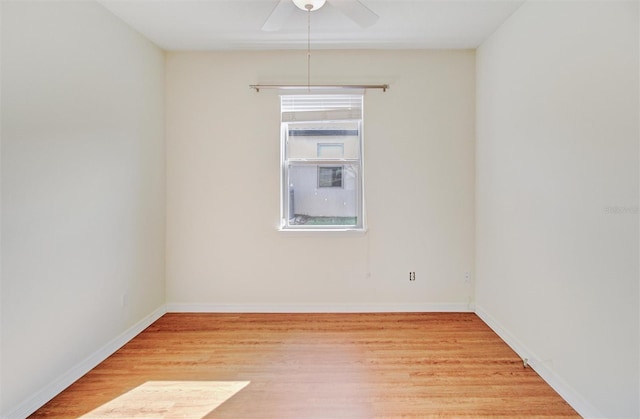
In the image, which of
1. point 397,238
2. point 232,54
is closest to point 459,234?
point 397,238

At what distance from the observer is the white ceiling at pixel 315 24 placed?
230 centimetres

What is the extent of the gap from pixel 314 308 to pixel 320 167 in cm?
143

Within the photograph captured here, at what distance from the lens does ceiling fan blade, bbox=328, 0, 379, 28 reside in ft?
6.09

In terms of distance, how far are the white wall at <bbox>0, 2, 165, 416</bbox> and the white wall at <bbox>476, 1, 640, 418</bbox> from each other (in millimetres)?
3053

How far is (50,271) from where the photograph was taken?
1875mm

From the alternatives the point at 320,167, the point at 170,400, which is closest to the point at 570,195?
the point at 320,167

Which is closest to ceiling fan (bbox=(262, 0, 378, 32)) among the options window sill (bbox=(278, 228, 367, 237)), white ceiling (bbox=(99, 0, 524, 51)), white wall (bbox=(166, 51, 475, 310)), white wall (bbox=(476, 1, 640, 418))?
white ceiling (bbox=(99, 0, 524, 51))

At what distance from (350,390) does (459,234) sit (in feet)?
6.21

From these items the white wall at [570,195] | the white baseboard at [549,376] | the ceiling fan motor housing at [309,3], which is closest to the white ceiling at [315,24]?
the ceiling fan motor housing at [309,3]

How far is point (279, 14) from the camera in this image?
6.54ft

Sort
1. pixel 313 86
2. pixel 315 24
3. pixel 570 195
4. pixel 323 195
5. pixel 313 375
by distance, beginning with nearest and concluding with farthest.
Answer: pixel 570 195, pixel 313 375, pixel 315 24, pixel 313 86, pixel 323 195

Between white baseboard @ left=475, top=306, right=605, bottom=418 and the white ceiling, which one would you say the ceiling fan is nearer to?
the white ceiling

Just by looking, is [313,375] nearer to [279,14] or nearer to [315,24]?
[279,14]

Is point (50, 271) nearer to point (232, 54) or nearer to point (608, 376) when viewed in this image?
point (232, 54)
